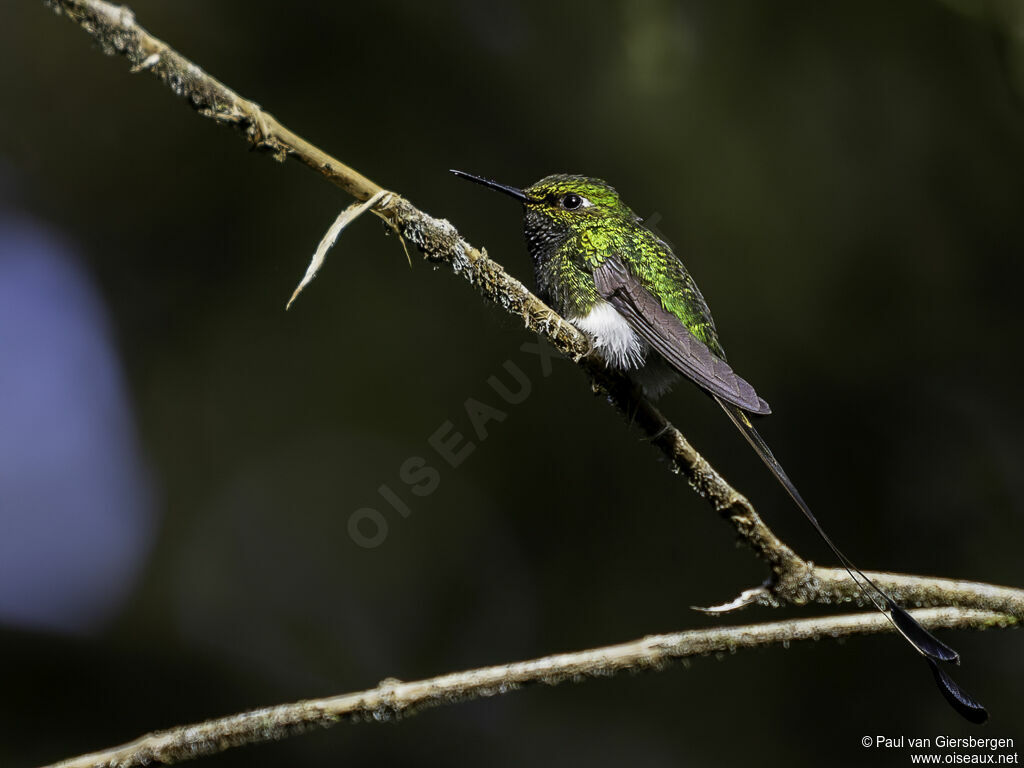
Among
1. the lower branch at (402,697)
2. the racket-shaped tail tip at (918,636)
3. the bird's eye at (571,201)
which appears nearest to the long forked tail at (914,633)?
the racket-shaped tail tip at (918,636)

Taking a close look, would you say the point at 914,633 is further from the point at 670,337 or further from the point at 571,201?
the point at 571,201

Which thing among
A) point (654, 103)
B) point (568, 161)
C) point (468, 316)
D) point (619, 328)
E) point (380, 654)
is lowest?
point (380, 654)

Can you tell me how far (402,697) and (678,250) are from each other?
200cm

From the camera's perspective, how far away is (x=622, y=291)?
1.93 metres

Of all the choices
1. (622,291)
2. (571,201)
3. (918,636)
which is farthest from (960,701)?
(571,201)

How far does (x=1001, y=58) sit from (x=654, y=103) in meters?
1.16

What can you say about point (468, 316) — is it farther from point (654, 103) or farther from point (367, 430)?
point (654, 103)

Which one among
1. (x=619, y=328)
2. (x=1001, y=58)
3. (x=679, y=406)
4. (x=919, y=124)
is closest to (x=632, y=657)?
(x=619, y=328)

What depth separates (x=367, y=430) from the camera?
3.07 meters

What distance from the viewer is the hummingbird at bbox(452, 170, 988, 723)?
1.68 meters

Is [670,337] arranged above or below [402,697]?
above

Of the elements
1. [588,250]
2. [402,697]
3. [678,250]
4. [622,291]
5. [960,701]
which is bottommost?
[402,697]

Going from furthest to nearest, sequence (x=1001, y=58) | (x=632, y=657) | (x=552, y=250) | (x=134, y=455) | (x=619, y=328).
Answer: (x=134, y=455) → (x=1001, y=58) → (x=552, y=250) → (x=619, y=328) → (x=632, y=657)

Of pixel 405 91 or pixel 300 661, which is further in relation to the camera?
pixel 300 661
